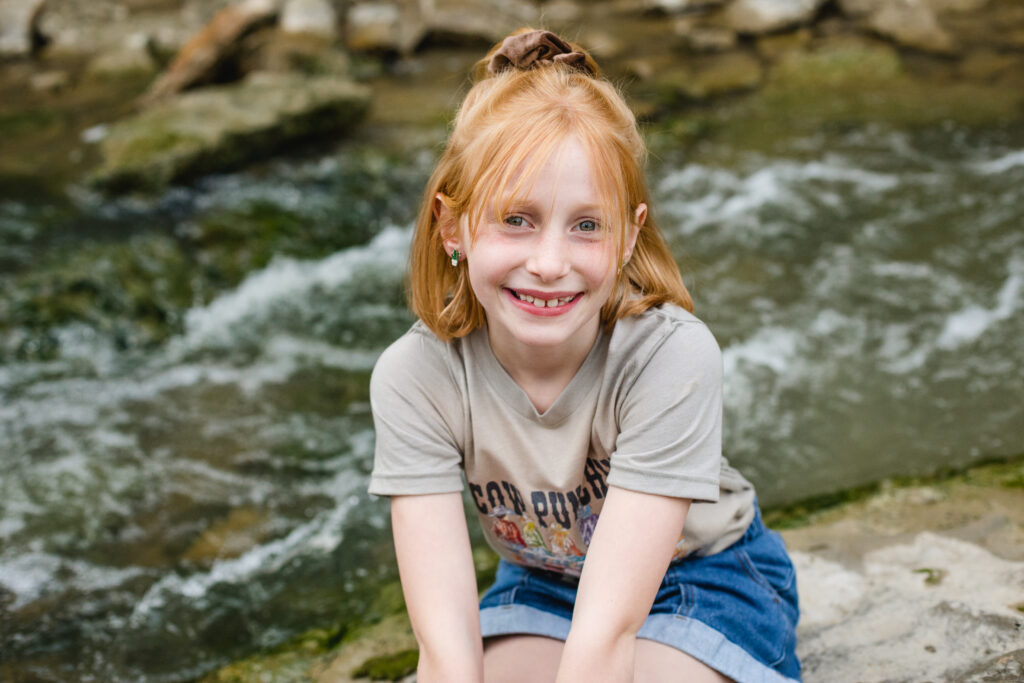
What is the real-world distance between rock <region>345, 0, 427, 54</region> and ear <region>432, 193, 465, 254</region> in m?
6.63

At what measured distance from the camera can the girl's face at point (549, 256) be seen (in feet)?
5.23

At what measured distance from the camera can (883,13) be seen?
7566 mm

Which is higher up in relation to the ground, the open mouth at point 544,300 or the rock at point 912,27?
the open mouth at point 544,300

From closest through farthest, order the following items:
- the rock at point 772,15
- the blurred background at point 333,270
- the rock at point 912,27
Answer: the blurred background at point 333,270 < the rock at point 912,27 < the rock at point 772,15

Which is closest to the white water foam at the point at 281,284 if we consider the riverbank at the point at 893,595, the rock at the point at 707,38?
the riverbank at the point at 893,595

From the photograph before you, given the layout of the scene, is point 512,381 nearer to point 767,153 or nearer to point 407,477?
point 407,477

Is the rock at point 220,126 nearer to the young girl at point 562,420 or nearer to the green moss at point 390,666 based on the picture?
the green moss at point 390,666

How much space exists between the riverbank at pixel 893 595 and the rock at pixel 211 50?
5378mm

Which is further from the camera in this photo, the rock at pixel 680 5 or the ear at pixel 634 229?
the rock at pixel 680 5

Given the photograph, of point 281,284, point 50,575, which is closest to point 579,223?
point 50,575

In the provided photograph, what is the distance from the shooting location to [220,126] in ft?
19.9

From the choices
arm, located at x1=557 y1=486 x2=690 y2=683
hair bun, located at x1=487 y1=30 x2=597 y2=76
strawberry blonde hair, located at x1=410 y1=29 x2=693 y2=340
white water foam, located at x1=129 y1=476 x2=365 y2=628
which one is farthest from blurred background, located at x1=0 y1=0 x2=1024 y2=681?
arm, located at x1=557 y1=486 x2=690 y2=683

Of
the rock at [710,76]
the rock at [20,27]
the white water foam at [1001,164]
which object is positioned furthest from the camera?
the rock at [20,27]

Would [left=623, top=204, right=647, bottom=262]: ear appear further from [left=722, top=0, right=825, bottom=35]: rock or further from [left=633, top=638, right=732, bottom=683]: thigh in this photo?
[left=722, top=0, right=825, bottom=35]: rock
